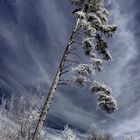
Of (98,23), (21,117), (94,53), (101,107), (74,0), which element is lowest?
(101,107)

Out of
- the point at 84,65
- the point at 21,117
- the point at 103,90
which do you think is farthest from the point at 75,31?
the point at 21,117

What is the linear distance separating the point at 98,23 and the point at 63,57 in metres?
3.43

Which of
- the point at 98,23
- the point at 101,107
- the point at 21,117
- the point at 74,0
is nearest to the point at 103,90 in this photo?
the point at 101,107

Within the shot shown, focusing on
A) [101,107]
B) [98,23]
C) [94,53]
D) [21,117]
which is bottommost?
[101,107]

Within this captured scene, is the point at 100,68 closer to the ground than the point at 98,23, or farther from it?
closer to the ground

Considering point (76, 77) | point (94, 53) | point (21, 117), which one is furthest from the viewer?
point (21, 117)

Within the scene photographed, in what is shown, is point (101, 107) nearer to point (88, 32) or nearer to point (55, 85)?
point (55, 85)

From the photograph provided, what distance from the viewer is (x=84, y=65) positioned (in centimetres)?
2430

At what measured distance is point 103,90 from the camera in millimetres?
24562

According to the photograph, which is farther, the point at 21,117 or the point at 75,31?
the point at 21,117

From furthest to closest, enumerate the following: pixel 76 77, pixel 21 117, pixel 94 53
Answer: pixel 21 117, pixel 94 53, pixel 76 77

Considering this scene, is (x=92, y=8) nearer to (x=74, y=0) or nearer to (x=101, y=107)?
(x=74, y=0)

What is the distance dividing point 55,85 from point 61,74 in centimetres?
87

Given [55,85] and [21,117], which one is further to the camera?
[21,117]
